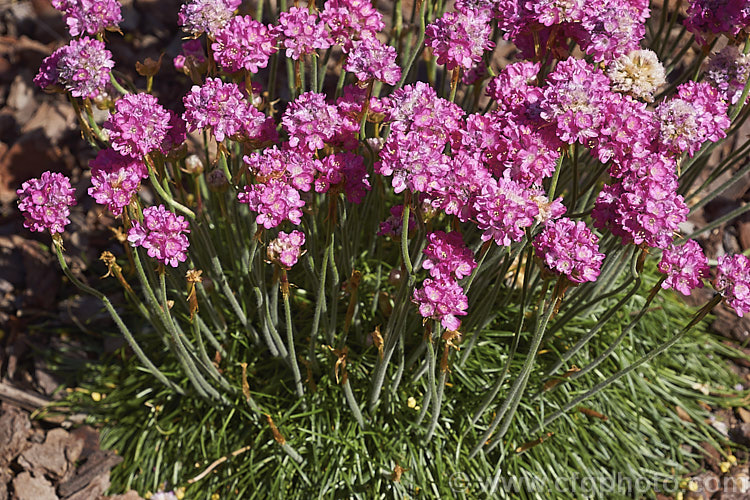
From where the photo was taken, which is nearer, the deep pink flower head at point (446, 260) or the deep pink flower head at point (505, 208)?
the deep pink flower head at point (505, 208)

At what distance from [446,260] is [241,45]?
858 millimetres

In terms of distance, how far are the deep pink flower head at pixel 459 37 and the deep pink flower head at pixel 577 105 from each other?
272 mm

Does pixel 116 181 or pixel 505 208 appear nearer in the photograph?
pixel 505 208

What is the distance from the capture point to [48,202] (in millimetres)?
1832

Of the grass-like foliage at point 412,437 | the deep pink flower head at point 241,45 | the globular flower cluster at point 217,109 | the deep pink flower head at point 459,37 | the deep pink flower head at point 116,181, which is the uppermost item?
the deep pink flower head at point 459,37

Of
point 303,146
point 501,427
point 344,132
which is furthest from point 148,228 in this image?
point 501,427

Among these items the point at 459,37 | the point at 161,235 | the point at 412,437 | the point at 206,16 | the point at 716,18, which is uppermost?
the point at 716,18

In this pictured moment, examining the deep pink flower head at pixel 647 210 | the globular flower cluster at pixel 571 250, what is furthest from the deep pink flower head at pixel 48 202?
the deep pink flower head at pixel 647 210

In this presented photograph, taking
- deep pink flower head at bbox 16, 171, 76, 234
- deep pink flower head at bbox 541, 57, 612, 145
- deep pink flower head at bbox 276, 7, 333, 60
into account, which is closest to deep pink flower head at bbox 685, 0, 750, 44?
deep pink flower head at bbox 541, 57, 612, 145

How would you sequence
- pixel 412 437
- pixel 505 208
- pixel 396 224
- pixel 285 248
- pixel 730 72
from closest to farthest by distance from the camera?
1. pixel 505 208
2. pixel 285 248
3. pixel 396 224
4. pixel 730 72
5. pixel 412 437

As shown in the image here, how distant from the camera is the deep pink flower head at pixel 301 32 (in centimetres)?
191

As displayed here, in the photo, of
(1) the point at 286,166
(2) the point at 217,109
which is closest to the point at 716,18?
(1) the point at 286,166

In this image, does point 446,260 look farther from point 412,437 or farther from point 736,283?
point 412,437

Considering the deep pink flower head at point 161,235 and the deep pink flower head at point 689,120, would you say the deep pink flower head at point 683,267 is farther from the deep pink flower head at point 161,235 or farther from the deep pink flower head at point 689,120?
the deep pink flower head at point 161,235
